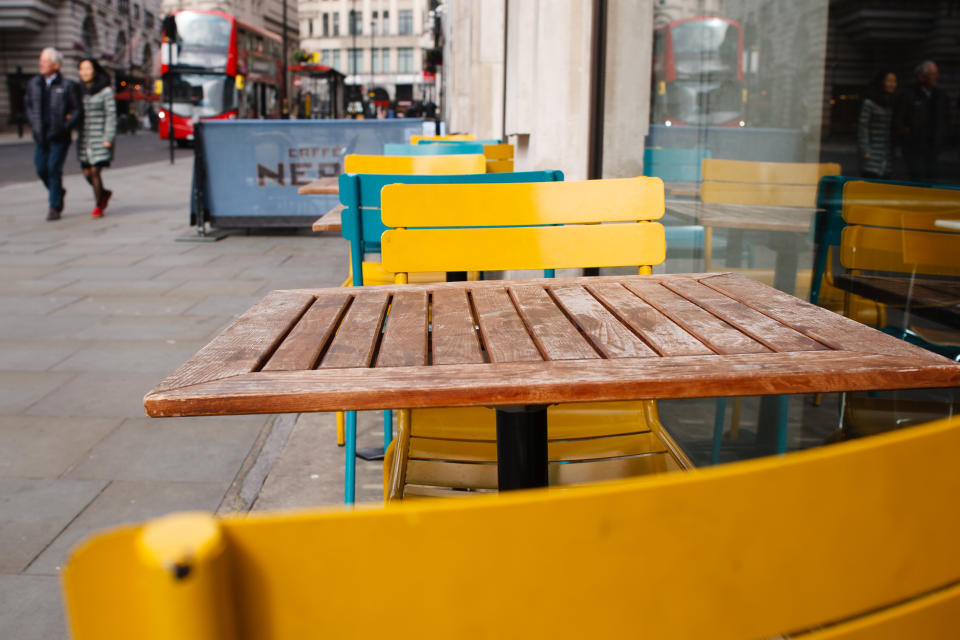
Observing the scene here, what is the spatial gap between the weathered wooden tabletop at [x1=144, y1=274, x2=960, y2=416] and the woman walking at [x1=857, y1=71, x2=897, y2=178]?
0.44 m

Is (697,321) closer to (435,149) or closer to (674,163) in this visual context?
(674,163)

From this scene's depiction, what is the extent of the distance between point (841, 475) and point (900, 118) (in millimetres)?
1653

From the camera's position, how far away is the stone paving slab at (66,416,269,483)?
3.27 m

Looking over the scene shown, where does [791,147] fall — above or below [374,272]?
above

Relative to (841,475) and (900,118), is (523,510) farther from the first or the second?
(900,118)

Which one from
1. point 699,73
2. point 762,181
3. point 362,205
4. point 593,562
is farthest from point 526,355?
point 699,73

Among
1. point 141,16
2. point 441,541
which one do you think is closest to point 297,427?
point 441,541

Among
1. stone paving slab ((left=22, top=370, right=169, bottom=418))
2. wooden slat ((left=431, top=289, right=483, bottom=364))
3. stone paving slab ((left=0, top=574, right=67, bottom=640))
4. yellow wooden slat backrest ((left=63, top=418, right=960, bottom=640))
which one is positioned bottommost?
stone paving slab ((left=0, top=574, right=67, bottom=640))

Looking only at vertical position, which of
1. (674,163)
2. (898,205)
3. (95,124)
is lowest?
(898,205)

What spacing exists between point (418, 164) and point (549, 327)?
2.85m

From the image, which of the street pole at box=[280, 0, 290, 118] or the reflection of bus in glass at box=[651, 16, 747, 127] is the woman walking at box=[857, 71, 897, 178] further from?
the street pole at box=[280, 0, 290, 118]

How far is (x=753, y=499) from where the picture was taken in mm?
514

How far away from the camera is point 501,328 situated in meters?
1.59

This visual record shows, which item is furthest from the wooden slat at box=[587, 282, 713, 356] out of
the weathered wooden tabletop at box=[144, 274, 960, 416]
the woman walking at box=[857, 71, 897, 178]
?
the woman walking at box=[857, 71, 897, 178]
